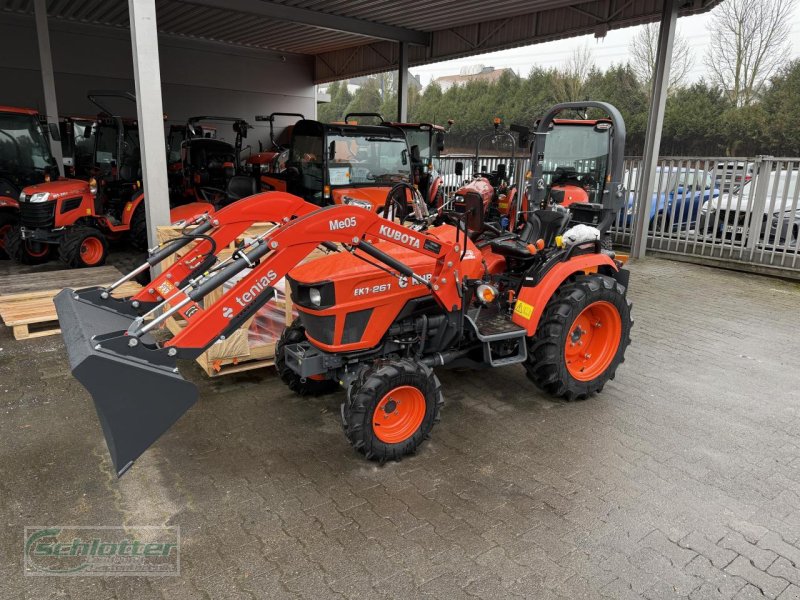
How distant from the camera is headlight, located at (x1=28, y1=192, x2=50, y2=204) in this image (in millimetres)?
7416

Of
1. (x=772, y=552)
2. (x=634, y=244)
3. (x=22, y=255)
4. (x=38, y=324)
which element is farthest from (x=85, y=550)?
(x=634, y=244)

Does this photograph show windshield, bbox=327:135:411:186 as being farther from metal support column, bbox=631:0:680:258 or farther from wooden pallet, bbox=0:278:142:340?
metal support column, bbox=631:0:680:258

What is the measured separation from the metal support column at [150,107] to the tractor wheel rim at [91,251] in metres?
2.72

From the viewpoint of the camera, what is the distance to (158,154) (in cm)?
562

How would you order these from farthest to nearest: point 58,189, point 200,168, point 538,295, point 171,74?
point 171,74, point 200,168, point 58,189, point 538,295

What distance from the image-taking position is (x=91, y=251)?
7945 mm

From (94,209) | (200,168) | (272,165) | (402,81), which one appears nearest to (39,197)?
(94,209)

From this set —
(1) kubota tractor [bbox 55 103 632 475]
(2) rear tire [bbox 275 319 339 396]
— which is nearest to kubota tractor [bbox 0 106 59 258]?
(2) rear tire [bbox 275 319 339 396]

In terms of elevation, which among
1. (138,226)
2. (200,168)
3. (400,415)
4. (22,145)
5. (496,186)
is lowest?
(400,415)

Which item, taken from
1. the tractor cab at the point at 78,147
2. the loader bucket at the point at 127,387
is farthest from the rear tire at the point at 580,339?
the tractor cab at the point at 78,147

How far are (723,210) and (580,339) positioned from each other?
6292 millimetres

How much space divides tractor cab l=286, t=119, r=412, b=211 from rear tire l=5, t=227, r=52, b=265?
3.64 m

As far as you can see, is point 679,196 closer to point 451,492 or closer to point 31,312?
point 451,492

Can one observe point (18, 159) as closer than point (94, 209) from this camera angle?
No
